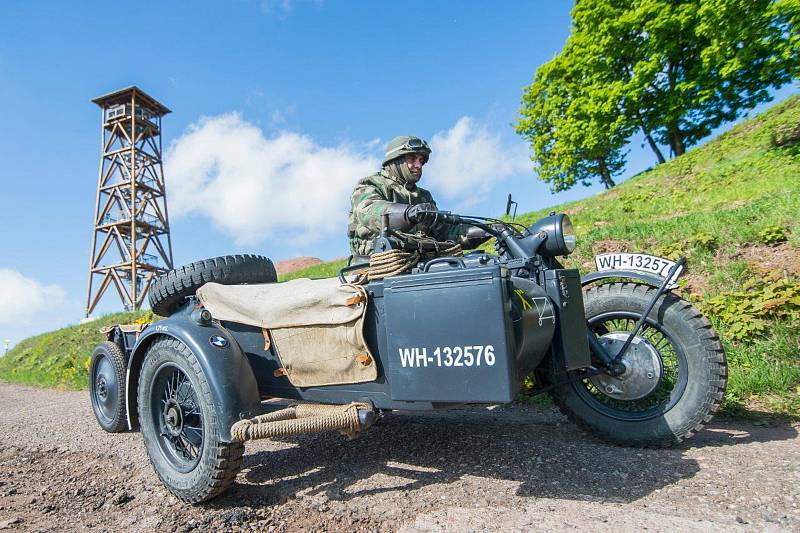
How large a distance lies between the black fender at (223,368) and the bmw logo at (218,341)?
0.05ft

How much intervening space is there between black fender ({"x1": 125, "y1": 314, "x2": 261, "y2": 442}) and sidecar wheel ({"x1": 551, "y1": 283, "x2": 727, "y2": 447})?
2065mm

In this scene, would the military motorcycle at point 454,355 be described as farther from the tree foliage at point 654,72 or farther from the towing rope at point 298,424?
the tree foliage at point 654,72

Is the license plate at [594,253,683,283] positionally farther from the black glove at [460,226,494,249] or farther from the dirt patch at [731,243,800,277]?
the dirt patch at [731,243,800,277]

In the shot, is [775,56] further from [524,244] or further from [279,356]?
[279,356]

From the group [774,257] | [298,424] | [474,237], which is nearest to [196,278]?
[298,424]

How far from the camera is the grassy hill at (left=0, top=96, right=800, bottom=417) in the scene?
4.32m

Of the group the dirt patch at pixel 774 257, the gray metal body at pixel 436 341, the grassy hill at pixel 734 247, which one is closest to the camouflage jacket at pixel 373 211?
the gray metal body at pixel 436 341

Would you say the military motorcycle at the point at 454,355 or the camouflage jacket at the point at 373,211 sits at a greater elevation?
the camouflage jacket at the point at 373,211

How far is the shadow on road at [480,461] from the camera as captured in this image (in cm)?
273

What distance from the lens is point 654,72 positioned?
21.0 meters

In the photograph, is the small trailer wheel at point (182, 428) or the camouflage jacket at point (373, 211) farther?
the camouflage jacket at point (373, 211)

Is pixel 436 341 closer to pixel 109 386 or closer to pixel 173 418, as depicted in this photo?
pixel 173 418

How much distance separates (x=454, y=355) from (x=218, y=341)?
1.48 metres

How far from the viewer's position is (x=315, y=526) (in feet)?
7.94
